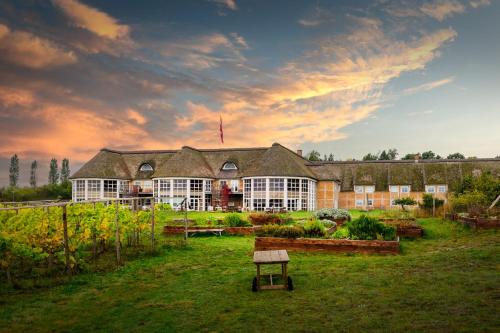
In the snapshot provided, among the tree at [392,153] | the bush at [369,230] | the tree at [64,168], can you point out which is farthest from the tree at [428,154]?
the tree at [64,168]

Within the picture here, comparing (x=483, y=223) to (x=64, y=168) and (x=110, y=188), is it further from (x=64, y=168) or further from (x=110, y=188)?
(x=64, y=168)

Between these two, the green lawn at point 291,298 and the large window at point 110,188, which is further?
the large window at point 110,188

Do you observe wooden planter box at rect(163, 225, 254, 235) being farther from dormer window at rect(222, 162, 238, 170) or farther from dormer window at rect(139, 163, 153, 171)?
dormer window at rect(139, 163, 153, 171)

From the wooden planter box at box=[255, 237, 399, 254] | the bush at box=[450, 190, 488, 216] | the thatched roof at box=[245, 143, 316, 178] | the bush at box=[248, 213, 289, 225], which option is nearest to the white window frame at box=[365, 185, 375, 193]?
the thatched roof at box=[245, 143, 316, 178]

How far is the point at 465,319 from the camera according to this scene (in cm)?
680

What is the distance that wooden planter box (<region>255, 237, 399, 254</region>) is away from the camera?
13859mm

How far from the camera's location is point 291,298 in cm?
891

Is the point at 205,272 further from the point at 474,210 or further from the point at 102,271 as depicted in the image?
the point at 474,210

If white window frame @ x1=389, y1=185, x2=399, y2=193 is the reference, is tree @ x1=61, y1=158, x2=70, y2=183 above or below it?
above

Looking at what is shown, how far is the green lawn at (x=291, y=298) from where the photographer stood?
7.24 meters

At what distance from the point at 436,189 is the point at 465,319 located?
5005 centimetres

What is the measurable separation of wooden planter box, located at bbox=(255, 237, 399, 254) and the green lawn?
488 millimetres

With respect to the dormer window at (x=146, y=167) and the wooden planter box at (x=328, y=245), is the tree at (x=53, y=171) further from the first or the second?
the wooden planter box at (x=328, y=245)

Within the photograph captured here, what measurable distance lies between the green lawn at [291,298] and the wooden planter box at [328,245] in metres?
0.49
